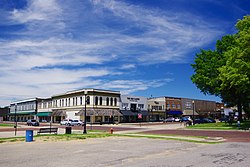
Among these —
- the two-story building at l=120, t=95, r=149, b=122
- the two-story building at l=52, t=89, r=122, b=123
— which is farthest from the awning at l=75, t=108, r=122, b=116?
the two-story building at l=120, t=95, r=149, b=122

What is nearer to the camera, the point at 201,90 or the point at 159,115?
the point at 201,90

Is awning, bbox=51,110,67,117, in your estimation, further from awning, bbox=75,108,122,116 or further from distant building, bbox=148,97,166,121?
distant building, bbox=148,97,166,121

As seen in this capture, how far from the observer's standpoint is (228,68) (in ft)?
120

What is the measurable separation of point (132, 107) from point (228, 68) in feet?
152

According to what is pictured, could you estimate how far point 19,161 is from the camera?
41.2 ft

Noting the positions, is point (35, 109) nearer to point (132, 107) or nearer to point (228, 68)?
point (132, 107)

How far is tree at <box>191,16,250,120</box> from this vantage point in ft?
112

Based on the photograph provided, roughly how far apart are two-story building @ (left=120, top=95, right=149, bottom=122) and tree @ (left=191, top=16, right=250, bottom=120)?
90.2ft

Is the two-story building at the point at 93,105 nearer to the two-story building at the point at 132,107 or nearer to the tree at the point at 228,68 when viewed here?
the two-story building at the point at 132,107

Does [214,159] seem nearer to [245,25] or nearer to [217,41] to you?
[245,25]

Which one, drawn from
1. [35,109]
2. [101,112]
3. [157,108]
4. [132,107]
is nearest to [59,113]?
[101,112]

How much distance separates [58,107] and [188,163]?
243 ft

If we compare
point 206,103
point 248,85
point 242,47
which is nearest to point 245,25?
point 242,47

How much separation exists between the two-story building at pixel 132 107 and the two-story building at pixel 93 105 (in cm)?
216
